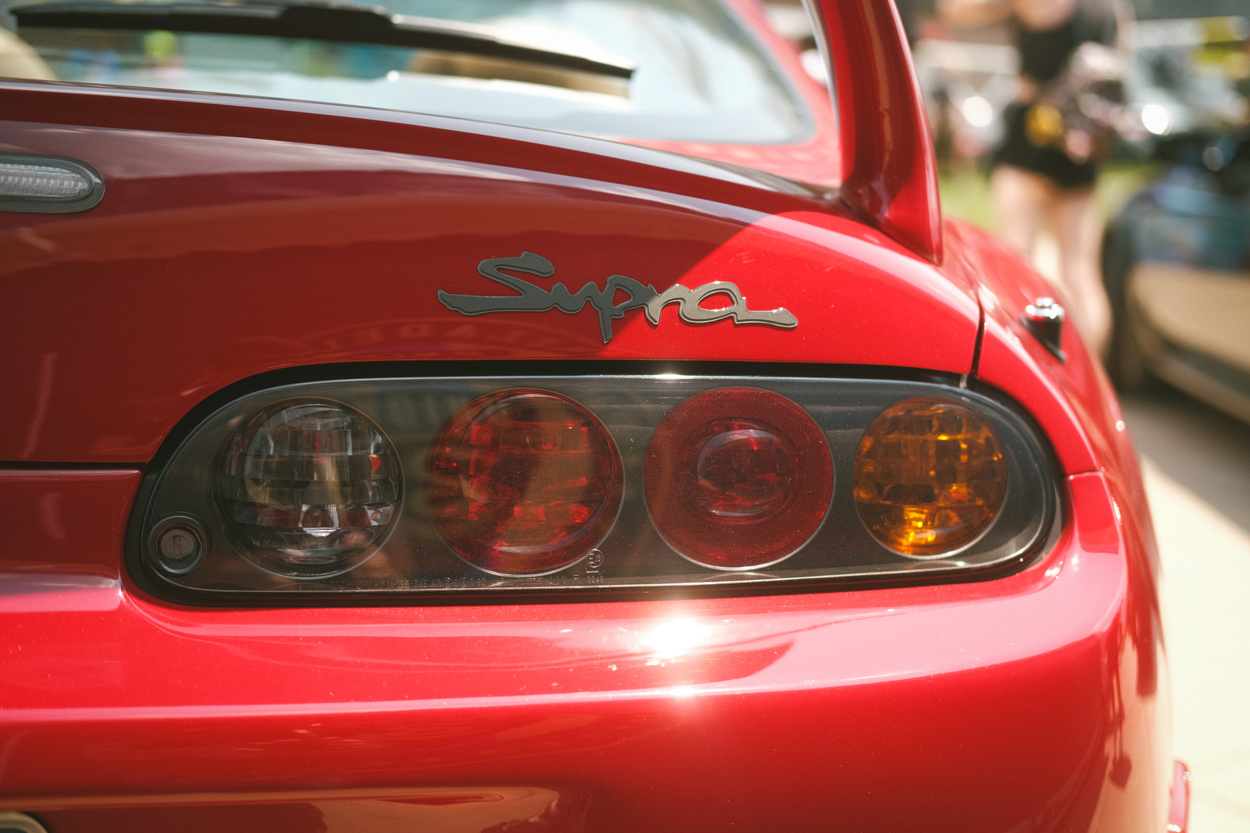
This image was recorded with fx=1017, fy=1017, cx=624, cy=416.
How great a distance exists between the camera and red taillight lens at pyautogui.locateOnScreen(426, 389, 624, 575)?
100 centimetres

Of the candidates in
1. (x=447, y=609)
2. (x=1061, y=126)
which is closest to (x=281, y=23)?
(x=447, y=609)

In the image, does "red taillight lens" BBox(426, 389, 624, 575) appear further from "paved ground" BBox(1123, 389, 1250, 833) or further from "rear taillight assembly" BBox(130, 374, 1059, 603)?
"paved ground" BBox(1123, 389, 1250, 833)

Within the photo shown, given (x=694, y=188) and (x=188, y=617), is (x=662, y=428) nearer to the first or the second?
(x=694, y=188)

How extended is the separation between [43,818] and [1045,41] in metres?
4.80

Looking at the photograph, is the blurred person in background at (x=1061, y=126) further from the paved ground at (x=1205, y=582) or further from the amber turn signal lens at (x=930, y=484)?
the amber turn signal lens at (x=930, y=484)

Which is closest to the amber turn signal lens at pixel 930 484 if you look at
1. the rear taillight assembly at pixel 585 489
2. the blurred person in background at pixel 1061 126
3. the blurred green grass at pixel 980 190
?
the rear taillight assembly at pixel 585 489

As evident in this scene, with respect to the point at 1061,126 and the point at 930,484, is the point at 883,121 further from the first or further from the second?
the point at 1061,126

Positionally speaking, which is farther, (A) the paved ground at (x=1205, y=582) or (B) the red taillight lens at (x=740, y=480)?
(A) the paved ground at (x=1205, y=582)

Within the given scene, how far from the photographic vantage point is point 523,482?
1.02 m

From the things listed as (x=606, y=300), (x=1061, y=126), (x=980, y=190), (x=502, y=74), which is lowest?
(x=980, y=190)

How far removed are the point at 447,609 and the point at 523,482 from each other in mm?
144

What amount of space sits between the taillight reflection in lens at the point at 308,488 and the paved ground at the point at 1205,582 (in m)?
0.94

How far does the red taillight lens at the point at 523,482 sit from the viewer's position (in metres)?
1.00

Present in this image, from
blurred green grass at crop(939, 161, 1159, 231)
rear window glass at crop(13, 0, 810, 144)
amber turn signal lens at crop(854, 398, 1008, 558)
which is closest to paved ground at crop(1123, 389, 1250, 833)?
amber turn signal lens at crop(854, 398, 1008, 558)
